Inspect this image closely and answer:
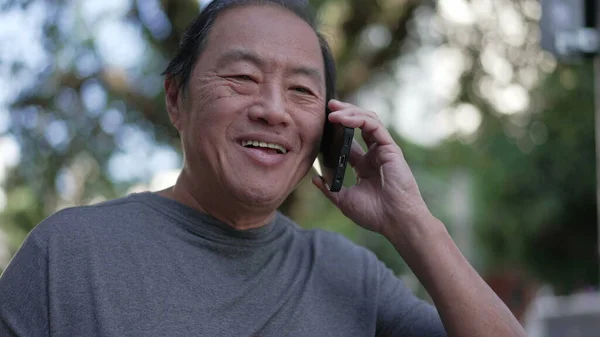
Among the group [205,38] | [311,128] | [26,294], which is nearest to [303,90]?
[311,128]

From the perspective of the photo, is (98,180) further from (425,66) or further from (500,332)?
(500,332)

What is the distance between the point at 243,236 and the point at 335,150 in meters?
0.37

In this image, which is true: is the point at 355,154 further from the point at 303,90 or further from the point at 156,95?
the point at 156,95

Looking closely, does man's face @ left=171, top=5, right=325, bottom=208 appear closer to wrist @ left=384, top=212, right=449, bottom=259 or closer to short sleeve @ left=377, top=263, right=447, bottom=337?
wrist @ left=384, top=212, right=449, bottom=259

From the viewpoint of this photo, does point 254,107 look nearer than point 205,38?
Yes

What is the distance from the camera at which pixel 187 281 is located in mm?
1716

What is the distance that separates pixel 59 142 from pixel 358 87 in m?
2.43

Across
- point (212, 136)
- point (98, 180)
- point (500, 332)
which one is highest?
point (212, 136)

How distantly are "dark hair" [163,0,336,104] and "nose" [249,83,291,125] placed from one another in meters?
0.25

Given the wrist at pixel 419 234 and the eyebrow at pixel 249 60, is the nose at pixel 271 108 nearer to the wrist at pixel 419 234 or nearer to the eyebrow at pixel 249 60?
the eyebrow at pixel 249 60

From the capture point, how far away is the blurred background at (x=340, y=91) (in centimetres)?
482

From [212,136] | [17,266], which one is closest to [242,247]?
[212,136]

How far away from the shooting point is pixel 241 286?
1.79 metres

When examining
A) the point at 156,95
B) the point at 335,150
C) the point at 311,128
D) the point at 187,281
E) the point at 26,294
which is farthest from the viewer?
the point at 156,95
